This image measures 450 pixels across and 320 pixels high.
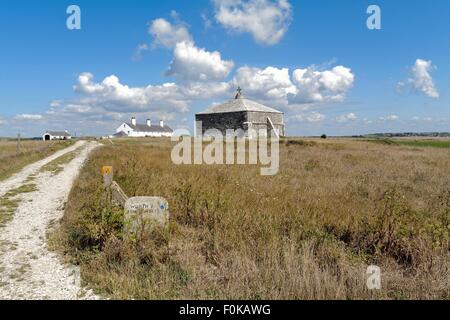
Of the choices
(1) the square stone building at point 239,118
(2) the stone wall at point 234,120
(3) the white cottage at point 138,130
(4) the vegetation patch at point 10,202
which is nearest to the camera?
(4) the vegetation patch at point 10,202

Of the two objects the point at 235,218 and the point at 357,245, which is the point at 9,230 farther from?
the point at 357,245

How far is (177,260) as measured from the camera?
4.51 metres

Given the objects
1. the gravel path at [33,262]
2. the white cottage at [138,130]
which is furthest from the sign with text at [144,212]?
the white cottage at [138,130]

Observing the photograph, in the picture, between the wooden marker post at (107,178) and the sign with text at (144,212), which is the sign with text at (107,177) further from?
the sign with text at (144,212)

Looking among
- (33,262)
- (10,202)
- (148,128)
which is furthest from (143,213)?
(148,128)

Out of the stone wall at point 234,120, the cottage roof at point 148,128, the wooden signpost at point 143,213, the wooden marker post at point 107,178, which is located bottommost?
the wooden signpost at point 143,213

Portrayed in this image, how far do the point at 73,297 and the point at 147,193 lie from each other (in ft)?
13.9

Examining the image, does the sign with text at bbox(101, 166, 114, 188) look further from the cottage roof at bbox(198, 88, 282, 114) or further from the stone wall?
the cottage roof at bbox(198, 88, 282, 114)

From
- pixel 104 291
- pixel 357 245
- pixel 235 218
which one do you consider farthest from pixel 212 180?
pixel 104 291

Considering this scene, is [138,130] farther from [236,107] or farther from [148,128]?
[236,107]

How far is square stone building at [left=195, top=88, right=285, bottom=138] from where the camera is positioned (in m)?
46.8

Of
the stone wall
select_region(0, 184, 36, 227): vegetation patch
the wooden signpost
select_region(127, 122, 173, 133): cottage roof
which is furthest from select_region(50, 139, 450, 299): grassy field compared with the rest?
select_region(127, 122, 173, 133): cottage roof

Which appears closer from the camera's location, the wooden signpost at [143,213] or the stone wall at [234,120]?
the wooden signpost at [143,213]

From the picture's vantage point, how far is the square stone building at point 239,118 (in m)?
46.8
